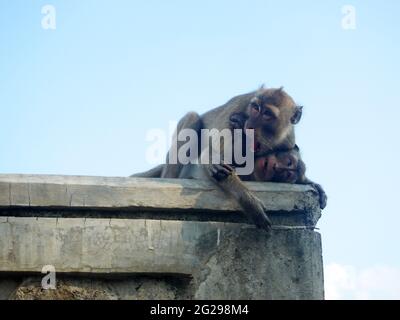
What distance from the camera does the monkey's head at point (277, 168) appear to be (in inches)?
234

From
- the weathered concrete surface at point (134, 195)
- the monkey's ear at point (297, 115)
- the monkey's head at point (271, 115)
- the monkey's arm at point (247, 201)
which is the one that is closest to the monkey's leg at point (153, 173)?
the monkey's head at point (271, 115)

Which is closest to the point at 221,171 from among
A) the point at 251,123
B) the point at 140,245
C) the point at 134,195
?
the point at 134,195

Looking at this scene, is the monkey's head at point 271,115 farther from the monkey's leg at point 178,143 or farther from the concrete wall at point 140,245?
the concrete wall at point 140,245

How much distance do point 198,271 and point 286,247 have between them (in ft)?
2.02

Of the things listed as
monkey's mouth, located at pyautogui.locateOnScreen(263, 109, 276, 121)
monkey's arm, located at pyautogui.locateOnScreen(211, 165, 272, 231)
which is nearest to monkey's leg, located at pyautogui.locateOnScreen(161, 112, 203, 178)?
monkey's mouth, located at pyautogui.locateOnScreen(263, 109, 276, 121)

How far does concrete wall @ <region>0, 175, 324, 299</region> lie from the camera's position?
453 cm

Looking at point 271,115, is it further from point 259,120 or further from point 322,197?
point 322,197

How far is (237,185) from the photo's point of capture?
201 inches

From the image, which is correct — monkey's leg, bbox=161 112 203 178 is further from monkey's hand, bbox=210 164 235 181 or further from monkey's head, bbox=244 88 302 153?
monkey's hand, bbox=210 164 235 181

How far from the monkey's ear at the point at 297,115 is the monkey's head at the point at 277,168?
0.96m

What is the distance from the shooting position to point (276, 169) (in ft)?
19.5

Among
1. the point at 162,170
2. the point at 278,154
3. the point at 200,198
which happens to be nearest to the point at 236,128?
the point at 278,154
